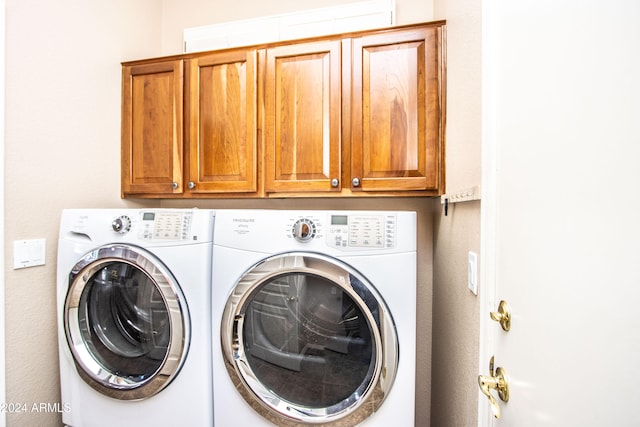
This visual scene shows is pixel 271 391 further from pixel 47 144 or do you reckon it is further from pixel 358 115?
pixel 47 144

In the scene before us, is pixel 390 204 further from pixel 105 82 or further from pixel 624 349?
pixel 105 82

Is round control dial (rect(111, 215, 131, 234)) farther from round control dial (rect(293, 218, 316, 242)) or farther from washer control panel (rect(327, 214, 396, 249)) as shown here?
washer control panel (rect(327, 214, 396, 249))

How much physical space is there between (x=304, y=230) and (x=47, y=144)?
1.33 m

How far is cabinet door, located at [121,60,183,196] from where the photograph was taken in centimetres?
148

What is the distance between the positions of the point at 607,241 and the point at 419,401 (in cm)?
159

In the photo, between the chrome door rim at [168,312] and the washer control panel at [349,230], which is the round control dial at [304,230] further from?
the chrome door rim at [168,312]

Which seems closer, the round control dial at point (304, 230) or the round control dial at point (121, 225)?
the round control dial at point (304, 230)

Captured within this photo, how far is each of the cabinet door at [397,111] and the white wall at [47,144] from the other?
4.63 feet

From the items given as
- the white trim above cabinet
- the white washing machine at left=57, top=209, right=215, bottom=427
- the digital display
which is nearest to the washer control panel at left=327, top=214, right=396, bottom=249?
the digital display

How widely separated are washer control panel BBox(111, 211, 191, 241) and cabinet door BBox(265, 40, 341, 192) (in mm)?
464

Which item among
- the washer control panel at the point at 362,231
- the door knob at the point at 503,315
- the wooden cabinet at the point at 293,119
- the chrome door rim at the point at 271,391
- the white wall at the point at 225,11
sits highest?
the white wall at the point at 225,11

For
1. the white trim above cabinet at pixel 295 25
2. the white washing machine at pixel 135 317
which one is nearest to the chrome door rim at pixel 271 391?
the white washing machine at pixel 135 317

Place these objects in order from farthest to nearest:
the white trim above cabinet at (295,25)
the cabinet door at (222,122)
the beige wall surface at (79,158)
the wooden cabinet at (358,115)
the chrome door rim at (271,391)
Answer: the white trim above cabinet at (295,25) < the cabinet door at (222,122) < the wooden cabinet at (358,115) < the beige wall surface at (79,158) < the chrome door rim at (271,391)

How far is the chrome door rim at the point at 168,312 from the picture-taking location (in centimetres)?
103
